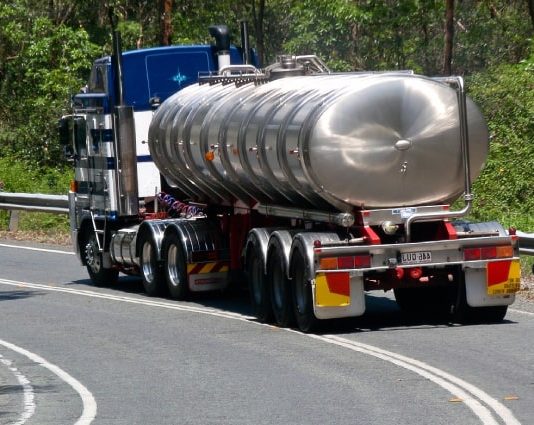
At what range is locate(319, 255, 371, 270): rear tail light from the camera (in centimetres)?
1362

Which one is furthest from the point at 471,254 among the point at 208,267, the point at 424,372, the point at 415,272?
the point at 208,267

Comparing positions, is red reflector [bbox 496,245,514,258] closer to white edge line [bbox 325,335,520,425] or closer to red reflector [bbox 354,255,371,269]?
red reflector [bbox 354,255,371,269]

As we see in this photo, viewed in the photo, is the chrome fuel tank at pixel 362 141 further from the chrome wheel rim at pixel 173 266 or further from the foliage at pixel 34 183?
→ the foliage at pixel 34 183

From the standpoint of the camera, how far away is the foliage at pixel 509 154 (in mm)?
23766

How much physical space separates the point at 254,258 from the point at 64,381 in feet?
13.7

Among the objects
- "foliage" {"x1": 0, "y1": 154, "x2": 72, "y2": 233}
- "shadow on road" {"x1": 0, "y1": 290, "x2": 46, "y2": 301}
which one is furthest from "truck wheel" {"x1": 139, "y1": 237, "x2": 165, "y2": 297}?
"foliage" {"x1": 0, "y1": 154, "x2": 72, "y2": 233}

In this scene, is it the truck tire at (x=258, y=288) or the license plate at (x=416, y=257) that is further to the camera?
the truck tire at (x=258, y=288)

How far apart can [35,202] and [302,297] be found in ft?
48.6

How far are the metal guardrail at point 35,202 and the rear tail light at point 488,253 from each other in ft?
46.4

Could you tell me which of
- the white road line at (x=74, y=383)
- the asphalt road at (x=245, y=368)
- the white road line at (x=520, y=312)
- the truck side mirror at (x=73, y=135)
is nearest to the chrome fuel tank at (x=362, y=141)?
the asphalt road at (x=245, y=368)

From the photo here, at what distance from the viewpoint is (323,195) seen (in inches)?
548

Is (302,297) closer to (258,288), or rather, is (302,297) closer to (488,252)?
(258,288)

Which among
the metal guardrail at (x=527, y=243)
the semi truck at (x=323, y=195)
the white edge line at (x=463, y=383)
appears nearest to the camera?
the white edge line at (x=463, y=383)

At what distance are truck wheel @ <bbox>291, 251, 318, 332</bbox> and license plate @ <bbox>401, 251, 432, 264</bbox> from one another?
976 millimetres
